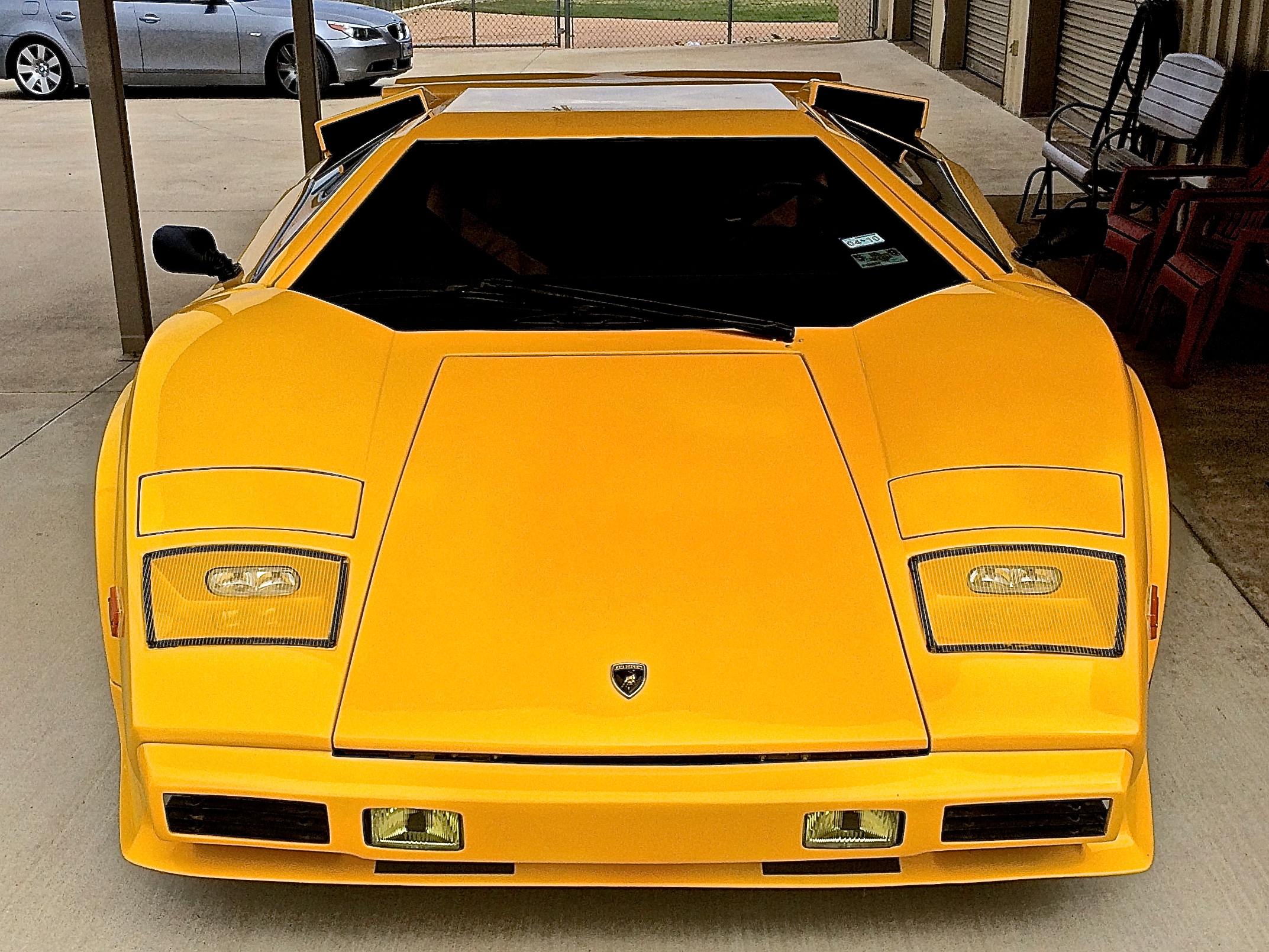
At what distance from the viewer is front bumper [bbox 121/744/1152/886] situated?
1873mm

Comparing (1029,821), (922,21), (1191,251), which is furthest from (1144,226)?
(922,21)

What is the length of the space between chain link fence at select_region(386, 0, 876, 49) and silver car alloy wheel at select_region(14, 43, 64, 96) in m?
6.68

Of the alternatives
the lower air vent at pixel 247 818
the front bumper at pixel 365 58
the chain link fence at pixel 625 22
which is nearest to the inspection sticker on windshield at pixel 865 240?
the lower air vent at pixel 247 818

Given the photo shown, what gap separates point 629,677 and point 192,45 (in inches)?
530

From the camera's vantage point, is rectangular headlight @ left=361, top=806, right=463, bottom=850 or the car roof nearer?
rectangular headlight @ left=361, top=806, right=463, bottom=850

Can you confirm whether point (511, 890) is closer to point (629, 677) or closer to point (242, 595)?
point (629, 677)

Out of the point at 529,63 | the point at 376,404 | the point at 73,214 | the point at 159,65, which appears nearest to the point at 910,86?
the point at 529,63

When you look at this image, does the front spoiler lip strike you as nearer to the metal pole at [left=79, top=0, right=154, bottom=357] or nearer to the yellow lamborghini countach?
the yellow lamborghini countach

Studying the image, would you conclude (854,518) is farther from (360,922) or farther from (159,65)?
(159,65)

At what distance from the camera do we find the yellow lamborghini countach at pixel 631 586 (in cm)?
190

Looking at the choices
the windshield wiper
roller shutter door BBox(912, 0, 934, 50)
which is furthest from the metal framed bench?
roller shutter door BBox(912, 0, 934, 50)

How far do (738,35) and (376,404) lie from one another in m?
23.6

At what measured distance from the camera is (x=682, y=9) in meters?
29.9

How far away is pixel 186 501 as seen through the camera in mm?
2176
